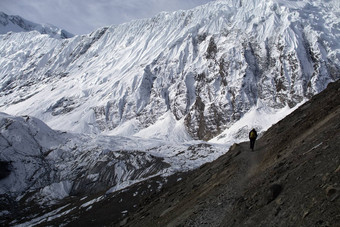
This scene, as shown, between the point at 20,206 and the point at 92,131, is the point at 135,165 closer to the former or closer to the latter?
the point at 20,206

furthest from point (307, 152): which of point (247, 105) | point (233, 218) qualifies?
point (247, 105)

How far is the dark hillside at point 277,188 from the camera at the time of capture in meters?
10.8

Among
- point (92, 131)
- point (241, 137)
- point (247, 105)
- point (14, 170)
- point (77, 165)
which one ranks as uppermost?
point (92, 131)

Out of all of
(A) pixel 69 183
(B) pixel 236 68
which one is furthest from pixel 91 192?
(B) pixel 236 68

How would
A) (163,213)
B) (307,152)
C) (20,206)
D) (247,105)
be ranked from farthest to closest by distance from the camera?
(247,105), (20,206), (163,213), (307,152)

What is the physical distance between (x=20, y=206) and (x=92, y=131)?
106735mm

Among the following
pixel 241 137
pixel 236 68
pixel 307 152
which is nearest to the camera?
pixel 307 152

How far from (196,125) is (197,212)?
16921 cm

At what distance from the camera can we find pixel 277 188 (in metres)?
12.9

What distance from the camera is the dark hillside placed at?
10.8 meters

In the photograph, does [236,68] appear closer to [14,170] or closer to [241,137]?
[241,137]

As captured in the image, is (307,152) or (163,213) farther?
(163,213)

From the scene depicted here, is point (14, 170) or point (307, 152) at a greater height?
point (14, 170)

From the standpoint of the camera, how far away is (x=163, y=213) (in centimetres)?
2103
